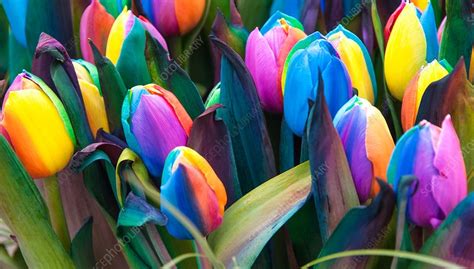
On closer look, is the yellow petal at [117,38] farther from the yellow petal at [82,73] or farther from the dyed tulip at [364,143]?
the dyed tulip at [364,143]

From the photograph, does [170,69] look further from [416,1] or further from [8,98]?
[416,1]

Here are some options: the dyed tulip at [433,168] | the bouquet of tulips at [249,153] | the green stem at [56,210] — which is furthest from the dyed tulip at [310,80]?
the green stem at [56,210]

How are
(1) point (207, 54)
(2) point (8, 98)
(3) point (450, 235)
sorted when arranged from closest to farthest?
(3) point (450, 235) < (2) point (8, 98) < (1) point (207, 54)

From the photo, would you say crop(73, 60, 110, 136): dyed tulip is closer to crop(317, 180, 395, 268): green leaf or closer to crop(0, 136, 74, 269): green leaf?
crop(0, 136, 74, 269): green leaf

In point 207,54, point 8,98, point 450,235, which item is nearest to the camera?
point 450,235

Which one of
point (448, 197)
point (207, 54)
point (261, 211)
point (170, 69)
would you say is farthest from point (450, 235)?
point (207, 54)

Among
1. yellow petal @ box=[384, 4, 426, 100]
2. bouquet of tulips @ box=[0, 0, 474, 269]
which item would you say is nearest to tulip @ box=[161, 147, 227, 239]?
bouquet of tulips @ box=[0, 0, 474, 269]
